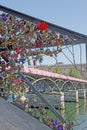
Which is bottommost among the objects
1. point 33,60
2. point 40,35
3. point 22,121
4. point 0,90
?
point 22,121

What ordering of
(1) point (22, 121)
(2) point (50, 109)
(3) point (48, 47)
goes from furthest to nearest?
(3) point (48, 47), (2) point (50, 109), (1) point (22, 121)

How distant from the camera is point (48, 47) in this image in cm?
347

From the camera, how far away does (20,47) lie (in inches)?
131

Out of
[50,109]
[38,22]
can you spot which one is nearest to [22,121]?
[50,109]

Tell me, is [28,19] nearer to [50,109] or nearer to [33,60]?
[33,60]

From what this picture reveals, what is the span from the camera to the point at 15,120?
2725mm

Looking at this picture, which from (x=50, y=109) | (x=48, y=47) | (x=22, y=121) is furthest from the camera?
(x=48, y=47)

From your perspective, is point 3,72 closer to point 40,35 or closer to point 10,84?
point 10,84

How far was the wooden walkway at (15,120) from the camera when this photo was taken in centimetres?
255

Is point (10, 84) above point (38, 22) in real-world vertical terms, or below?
below

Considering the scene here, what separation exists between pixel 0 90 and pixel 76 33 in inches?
36.1

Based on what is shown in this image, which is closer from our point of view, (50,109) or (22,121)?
(22,121)

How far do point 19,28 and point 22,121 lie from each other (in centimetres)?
97

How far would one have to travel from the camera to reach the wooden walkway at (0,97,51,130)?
8.37ft
